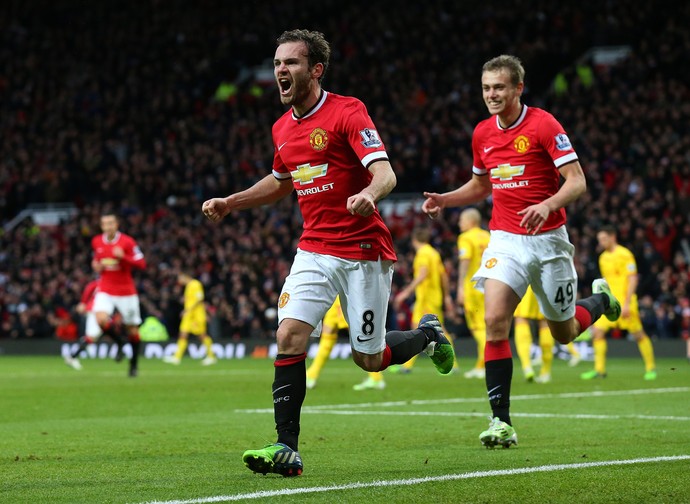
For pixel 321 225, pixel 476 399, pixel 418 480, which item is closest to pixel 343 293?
pixel 321 225

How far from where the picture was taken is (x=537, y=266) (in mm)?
8414

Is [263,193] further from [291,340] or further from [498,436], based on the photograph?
[498,436]

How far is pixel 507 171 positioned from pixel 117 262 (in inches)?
425

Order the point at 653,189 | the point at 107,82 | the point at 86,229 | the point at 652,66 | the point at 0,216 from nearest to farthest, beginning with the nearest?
1. the point at 653,189
2. the point at 652,66
3. the point at 86,229
4. the point at 0,216
5. the point at 107,82

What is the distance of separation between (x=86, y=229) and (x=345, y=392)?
21365mm

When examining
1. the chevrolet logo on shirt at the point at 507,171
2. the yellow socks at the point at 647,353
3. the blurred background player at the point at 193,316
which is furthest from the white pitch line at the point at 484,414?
the blurred background player at the point at 193,316

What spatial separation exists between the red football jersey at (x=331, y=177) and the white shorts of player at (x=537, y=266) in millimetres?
1653

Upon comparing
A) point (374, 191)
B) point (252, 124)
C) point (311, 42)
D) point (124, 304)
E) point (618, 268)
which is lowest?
point (124, 304)

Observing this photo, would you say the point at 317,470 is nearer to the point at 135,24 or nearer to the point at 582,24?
the point at 582,24

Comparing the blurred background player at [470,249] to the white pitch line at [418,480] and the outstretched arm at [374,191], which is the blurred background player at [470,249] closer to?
the white pitch line at [418,480]

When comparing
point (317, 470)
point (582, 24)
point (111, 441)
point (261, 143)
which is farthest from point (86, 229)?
point (317, 470)

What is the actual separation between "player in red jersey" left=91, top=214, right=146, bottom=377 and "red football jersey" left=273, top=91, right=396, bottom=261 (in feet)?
37.0

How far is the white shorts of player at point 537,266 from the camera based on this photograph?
328 inches

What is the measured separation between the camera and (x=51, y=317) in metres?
32.2
